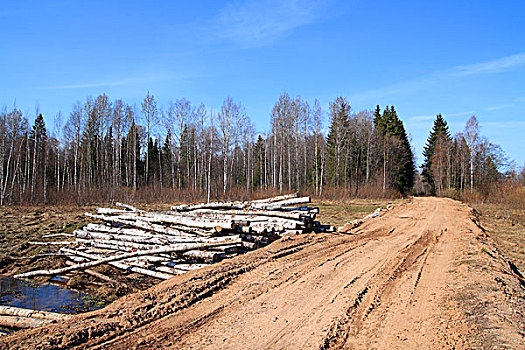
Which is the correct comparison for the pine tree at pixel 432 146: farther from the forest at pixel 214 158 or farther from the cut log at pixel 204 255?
the cut log at pixel 204 255

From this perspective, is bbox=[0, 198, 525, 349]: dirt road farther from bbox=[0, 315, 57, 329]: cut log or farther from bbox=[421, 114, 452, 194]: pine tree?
bbox=[421, 114, 452, 194]: pine tree

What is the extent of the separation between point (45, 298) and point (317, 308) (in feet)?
18.5

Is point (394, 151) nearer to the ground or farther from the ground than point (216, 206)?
farther from the ground

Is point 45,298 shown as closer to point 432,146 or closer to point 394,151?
point 394,151

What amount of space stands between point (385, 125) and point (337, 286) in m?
56.1

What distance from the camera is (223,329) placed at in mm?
4438

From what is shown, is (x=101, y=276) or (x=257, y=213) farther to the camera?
(x=257, y=213)

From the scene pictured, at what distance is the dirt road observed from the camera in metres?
4.08

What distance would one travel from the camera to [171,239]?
918cm

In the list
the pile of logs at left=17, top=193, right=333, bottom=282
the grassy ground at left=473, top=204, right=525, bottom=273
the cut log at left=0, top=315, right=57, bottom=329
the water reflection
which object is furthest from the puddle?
the grassy ground at left=473, top=204, right=525, bottom=273

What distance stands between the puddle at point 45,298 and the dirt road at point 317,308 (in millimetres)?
1382

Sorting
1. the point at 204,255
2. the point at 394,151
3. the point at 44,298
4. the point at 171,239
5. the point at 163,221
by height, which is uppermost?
the point at 394,151

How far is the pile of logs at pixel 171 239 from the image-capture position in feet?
26.8

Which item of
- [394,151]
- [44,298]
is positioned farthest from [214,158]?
[44,298]
